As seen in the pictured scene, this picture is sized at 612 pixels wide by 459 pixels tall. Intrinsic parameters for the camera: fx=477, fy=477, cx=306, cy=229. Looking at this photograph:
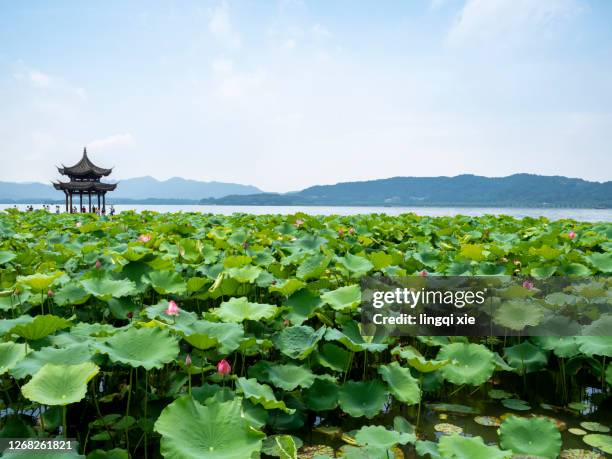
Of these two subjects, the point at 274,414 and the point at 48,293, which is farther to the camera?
the point at 48,293

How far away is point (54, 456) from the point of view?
1.75 metres

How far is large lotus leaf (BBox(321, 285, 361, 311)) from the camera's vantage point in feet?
10.3

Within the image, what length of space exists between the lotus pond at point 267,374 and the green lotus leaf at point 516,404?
1 centimetres

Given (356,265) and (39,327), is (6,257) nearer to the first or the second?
(39,327)

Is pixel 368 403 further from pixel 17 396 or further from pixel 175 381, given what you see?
pixel 17 396

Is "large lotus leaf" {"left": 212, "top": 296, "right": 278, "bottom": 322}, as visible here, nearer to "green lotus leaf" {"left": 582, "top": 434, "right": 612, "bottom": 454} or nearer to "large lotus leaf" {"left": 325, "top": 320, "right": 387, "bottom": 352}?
"large lotus leaf" {"left": 325, "top": 320, "right": 387, "bottom": 352}

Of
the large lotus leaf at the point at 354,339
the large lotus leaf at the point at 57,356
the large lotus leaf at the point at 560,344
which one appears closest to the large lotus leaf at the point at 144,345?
the large lotus leaf at the point at 57,356

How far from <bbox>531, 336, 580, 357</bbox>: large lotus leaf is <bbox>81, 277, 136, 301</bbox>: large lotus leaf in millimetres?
2800

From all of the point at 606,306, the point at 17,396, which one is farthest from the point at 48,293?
the point at 606,306

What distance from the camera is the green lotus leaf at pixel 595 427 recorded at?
110 inches

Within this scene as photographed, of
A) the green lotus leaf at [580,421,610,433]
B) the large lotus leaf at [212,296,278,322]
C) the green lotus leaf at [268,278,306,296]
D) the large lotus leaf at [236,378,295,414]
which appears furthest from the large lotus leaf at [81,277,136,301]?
the green lotus leaf at [580,421,610,433]

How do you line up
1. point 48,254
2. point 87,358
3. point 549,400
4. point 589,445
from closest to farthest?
point 87,358, point 589,445, point 549,400, point 48,254

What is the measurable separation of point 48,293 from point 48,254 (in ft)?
4.72

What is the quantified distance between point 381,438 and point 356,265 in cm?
222
